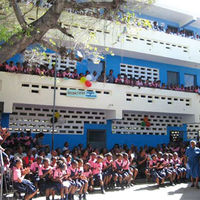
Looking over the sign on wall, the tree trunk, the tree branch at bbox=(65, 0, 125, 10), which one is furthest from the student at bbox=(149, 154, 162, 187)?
the tree trunk

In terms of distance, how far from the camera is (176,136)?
17.7 meters

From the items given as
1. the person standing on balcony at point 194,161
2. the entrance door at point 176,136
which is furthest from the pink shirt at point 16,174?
the entrance door at point 176,136

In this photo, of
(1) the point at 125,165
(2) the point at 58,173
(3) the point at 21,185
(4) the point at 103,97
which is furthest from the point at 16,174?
(4) the point at 103,97

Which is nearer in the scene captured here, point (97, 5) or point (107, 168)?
point (97, 5)

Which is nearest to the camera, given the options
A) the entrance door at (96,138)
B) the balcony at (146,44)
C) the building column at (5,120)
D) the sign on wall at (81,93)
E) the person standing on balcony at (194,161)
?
the person standing on balcony at (194,161)

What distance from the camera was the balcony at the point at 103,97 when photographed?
468 inches

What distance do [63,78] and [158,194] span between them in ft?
22.1

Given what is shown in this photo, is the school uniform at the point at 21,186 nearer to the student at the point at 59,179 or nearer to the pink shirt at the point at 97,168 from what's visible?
the student at the point at 59,179

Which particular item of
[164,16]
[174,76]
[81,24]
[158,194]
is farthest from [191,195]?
[164,16]

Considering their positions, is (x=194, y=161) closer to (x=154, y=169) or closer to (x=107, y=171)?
(x=154, y=169)

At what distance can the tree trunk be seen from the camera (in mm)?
7961

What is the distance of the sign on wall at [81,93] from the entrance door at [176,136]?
22.4 feet

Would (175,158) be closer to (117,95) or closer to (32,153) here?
(117,95)

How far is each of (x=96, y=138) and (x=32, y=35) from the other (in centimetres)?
850
